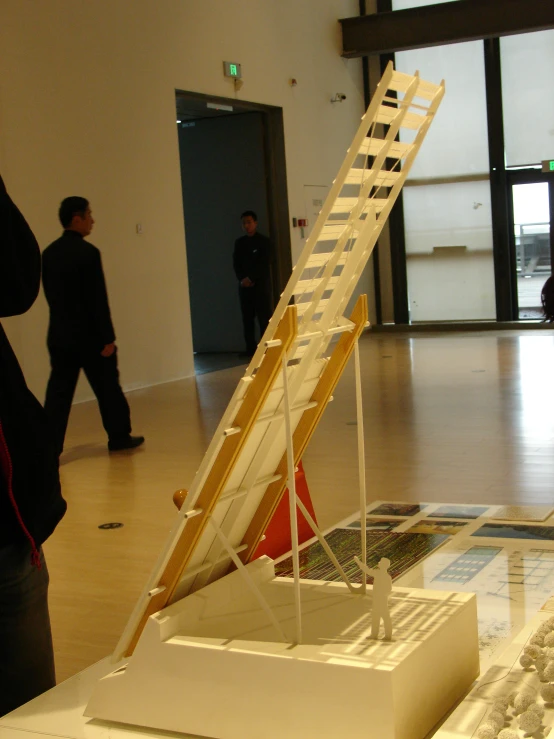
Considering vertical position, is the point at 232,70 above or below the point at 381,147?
above

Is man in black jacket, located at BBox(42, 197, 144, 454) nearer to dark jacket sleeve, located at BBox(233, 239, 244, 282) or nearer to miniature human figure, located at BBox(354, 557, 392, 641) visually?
miniature human figure, located at BBox(354, 557, 392, 641)

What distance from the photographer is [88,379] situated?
6.34 meters

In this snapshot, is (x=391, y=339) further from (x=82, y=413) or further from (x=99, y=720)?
(x=99, y=720)

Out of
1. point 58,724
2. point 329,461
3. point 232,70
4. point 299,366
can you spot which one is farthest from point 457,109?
point 58,724

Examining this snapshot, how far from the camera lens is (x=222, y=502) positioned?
203 centimetres

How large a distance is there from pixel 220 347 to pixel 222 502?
11.3m

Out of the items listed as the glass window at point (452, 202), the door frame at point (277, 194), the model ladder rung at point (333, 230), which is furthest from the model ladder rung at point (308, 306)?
the glass window at point (452, 202)

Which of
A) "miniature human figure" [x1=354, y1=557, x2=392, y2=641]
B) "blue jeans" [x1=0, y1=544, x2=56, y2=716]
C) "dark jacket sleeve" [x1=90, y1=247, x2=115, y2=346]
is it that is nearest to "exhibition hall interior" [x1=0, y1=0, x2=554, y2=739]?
"miniature human figure" [x1=354, y1=557, x2=392, y2=641]

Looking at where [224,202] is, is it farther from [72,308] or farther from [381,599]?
[381,599]

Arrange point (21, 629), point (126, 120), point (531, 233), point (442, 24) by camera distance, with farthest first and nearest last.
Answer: point (531, 233), point (442, 24), point (126, 120), point (21, 629)

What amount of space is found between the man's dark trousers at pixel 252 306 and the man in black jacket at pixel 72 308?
6.05 m

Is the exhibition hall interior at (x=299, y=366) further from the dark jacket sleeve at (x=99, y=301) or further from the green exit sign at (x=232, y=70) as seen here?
the dark jacket sleeve at (x=99, y=301)

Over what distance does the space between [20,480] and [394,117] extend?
3.19 feet

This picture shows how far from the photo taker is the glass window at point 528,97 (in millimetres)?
13633
